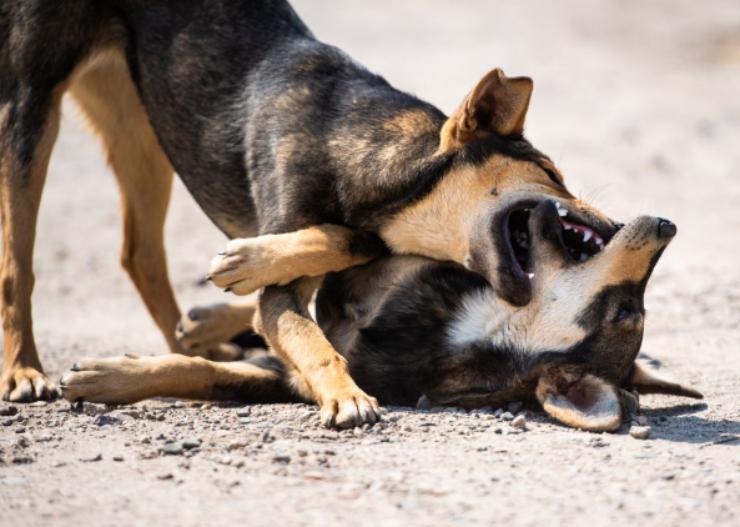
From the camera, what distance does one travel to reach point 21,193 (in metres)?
6.64

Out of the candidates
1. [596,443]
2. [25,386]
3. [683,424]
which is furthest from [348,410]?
[25,386]

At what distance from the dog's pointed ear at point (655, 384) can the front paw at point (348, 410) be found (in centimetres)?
154

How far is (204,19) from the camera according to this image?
22.6 feet

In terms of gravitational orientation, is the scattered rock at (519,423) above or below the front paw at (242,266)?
below

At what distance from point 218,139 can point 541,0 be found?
43.3 feet

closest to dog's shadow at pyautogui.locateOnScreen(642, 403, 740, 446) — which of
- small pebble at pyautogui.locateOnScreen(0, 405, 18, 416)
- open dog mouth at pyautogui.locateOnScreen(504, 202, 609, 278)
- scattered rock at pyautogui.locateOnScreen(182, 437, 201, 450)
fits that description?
open dog mouth at pyautogui.locateOnScreen(504, 202, 609, 278)

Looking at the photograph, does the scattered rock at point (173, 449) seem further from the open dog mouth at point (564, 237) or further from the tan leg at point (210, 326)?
the tan leg at point (210, 326)

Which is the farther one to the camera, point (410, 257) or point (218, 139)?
point (218, 139)

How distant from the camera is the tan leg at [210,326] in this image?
24.2 ft

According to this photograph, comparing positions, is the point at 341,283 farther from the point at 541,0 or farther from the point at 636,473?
the point at 541,0

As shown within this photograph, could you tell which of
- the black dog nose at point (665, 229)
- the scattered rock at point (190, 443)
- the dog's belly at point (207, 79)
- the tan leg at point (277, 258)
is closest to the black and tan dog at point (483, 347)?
the black dog nose at point (665, 229)

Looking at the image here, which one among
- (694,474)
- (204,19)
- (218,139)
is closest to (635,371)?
(694,474)

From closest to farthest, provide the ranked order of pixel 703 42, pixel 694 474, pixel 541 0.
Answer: pixel 694 474
pixel 703 42
pixel 541 0

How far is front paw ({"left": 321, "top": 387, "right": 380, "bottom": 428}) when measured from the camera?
5.07 m
